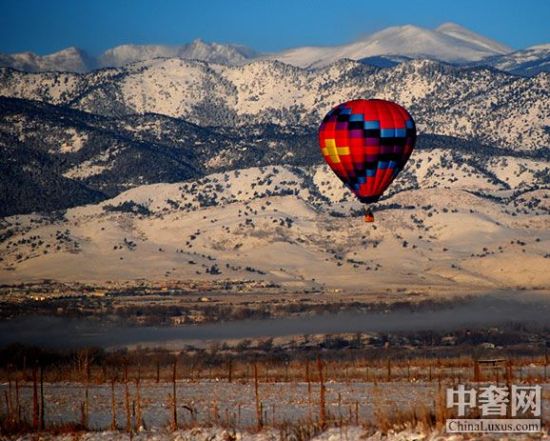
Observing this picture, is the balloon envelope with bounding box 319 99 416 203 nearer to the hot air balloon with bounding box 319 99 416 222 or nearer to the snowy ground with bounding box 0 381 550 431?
the hot air balloon with bounding box 319 99 416 222

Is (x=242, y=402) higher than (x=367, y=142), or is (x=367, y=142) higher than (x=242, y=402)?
(x=367, y=142)

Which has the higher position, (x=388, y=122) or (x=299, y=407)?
(x=388, y=122)

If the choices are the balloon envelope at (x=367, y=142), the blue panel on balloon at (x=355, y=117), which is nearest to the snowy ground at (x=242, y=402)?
the balloon envelope at (x=367, y=142)

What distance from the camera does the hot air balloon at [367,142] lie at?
82500 mm

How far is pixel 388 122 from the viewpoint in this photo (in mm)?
82688

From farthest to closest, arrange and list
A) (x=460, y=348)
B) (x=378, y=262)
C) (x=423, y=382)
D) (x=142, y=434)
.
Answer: (x=378, y=262)
(x=460, y=348)
(x=423, y=382)
(x=142, y=434)

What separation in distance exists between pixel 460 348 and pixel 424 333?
43.1 feet

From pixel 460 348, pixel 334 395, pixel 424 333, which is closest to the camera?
pixel 334 395

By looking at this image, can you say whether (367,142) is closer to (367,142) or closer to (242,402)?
(367,142)

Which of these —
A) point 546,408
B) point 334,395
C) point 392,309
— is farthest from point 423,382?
point 392,309

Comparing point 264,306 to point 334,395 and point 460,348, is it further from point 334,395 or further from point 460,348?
point 334,395

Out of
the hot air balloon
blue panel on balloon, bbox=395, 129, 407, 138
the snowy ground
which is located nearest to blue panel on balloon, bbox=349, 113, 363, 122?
the hot air balloon

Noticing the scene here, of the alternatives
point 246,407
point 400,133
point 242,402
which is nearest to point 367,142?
point 400,133

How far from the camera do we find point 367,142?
3241 inches
